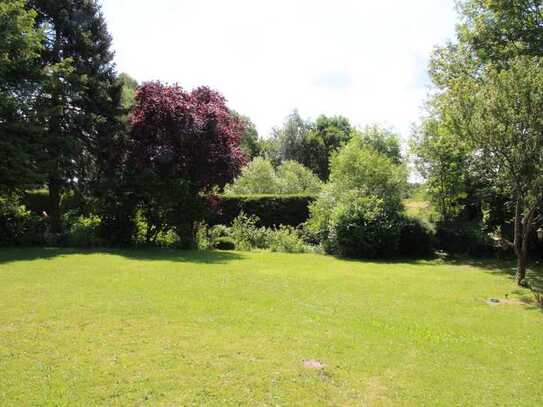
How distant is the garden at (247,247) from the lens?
5.95 m

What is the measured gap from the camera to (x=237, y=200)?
76.2 feet

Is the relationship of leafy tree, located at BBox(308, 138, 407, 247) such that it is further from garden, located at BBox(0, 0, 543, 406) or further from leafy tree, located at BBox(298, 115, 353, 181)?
leafy tree, located at BBox(298, 115, 353, 181)

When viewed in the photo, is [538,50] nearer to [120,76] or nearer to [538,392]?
[538,392]

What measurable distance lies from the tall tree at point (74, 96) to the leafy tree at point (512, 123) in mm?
15196

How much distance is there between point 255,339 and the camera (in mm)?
7152

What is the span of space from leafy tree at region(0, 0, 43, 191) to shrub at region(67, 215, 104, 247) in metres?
2.48

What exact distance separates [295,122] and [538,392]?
51348 millimetres

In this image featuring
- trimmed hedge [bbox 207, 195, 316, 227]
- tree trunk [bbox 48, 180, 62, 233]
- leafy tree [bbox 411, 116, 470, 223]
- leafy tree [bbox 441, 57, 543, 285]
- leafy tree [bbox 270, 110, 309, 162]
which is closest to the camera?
leafy tree [bbox 441, 57, 543, 285]

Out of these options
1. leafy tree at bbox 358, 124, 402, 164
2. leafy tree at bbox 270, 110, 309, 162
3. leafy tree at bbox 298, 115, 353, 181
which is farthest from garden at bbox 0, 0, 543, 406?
leafy tree at bbox 298, 115, 353, 181

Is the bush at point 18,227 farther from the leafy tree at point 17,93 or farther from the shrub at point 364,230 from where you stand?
the shrub at point 364,230

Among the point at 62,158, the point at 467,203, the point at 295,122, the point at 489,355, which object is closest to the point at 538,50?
the point at 467,203

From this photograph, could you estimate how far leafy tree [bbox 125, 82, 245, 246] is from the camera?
694 inches

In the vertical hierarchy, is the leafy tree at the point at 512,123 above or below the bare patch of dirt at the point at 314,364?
above

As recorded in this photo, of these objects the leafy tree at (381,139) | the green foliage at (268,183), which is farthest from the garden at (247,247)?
the leafy tree at (381,139)
